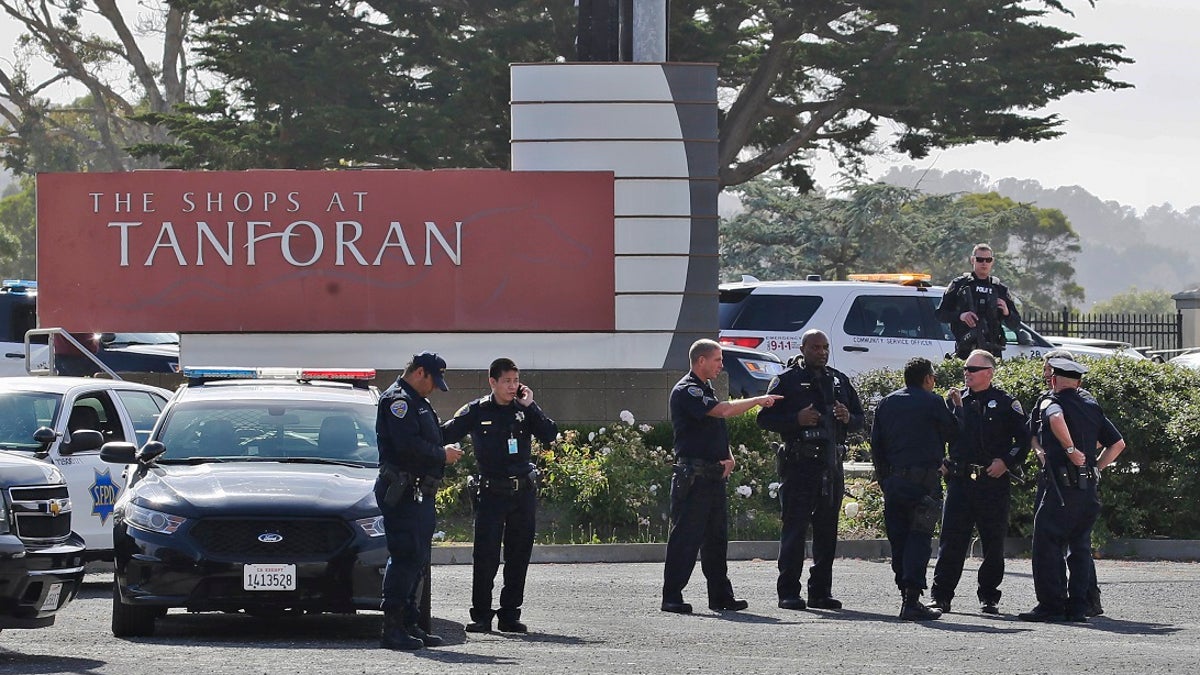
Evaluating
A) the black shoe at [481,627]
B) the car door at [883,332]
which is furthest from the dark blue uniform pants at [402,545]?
the car door at [883,332]

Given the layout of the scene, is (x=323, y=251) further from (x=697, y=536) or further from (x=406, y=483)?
(x=406, y=483)

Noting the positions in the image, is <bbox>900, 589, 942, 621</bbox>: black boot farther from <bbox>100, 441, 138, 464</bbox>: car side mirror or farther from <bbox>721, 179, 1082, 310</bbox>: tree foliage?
<bbox>721, 179, 1082, 310</bbox>: tree foliage

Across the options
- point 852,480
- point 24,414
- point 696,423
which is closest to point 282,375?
point 24,414

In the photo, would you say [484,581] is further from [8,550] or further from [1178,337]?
[1178,337]

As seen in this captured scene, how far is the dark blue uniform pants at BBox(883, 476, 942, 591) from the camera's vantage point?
12.9 metres

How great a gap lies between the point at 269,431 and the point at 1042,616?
5.20 m

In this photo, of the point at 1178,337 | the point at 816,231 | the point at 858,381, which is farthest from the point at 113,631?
the point at 816,231

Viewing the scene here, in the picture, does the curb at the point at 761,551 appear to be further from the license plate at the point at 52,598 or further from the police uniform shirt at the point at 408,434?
the license plate at the point at 52,598

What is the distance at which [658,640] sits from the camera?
1157 cm

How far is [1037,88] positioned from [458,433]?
84.4 ft

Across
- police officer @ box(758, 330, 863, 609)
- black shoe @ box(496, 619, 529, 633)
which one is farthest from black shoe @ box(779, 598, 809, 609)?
black shoe @ box(496, 619, 529, 633)

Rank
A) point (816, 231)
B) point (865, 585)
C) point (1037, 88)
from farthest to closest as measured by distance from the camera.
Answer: point (816, 231) < point (1037, 88) < point (865, 585)

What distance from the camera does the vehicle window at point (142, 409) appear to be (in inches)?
589

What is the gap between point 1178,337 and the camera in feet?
124
